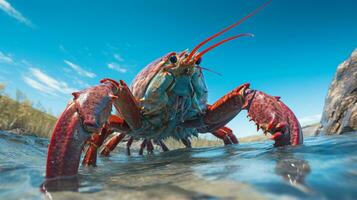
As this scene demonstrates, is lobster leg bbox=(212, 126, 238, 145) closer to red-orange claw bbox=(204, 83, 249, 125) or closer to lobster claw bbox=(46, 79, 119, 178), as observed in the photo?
red-orange claw bbox=(204, 83, 249, 125)

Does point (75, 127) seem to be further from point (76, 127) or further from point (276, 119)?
point (276, 119)

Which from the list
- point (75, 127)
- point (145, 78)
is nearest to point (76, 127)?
point (75, 127)

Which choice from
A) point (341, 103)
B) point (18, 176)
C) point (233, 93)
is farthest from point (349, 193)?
point (341, 103)

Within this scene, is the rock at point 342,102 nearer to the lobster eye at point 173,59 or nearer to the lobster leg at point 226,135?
the lobster leg at point 226,135

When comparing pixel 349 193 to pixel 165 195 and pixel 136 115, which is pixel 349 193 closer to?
pixel 165 195

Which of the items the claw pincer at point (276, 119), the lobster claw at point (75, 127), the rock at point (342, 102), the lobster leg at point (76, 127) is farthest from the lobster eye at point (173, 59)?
the rock at point (342, 102)

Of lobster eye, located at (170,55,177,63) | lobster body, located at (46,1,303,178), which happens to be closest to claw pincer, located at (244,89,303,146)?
lobster body, located at (46,1,303,178)
